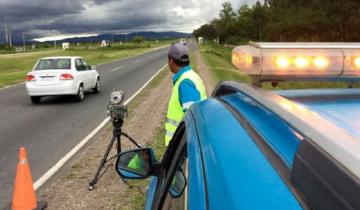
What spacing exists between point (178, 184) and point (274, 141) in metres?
0.96

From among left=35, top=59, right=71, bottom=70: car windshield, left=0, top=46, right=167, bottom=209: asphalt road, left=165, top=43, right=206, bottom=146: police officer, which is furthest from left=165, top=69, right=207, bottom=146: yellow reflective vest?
left=35, top=59, right=71, bottom=70: car windshield

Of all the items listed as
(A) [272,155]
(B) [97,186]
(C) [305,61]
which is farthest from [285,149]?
(B) [97,186]

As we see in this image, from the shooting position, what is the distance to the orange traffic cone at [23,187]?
5559 millimetres

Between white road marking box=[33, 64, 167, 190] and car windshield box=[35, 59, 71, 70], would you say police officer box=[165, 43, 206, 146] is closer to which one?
white road marking box=[33, 64, 167, 190]

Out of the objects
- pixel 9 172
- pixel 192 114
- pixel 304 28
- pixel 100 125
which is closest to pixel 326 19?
pixel 304 28

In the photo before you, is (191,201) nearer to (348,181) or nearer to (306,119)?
(306,119)

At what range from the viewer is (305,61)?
2.12 m

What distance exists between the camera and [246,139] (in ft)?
5.40

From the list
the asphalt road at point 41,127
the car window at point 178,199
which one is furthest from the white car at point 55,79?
the car window at point 178,199

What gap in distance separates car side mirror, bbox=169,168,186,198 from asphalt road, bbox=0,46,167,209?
4448 mm

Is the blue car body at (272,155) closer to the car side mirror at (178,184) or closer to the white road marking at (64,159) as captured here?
the car side mirror at (178,184)

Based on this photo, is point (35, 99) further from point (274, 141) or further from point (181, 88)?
point (274, 141)

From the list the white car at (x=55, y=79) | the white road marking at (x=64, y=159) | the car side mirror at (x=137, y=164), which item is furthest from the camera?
the white car at (x=55, y=79)

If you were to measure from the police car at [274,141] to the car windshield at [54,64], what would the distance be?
15.2m
